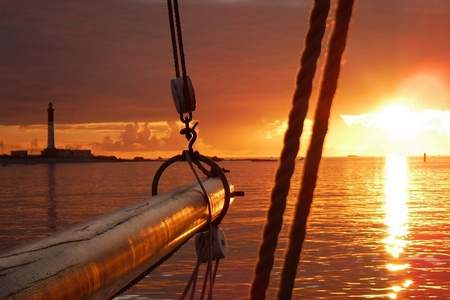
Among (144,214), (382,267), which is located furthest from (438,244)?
(144,214)

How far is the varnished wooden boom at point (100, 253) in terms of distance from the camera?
7.04ft

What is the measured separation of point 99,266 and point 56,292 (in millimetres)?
548

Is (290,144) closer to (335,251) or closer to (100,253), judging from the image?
(100,253)

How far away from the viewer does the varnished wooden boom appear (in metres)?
2.15

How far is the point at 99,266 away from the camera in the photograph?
2.79 m

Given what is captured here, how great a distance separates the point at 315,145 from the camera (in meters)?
2.00

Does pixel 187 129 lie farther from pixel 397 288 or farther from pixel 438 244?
pixel 438 244

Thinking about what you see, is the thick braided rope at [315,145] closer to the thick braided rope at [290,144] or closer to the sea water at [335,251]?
the thick braided rope at [290,144]

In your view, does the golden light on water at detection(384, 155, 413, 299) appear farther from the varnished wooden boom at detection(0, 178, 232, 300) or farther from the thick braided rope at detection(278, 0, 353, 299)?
the thick braided rope at detection(278, 0, 353, 299)

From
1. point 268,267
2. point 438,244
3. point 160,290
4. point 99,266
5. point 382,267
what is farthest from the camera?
point 438,244

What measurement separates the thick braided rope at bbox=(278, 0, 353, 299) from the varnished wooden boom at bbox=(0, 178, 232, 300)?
2.42 ft

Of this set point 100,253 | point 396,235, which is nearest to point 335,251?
point 396,235

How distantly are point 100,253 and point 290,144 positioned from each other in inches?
45.2

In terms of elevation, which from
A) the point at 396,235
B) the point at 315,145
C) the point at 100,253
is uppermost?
the point at 315,145
